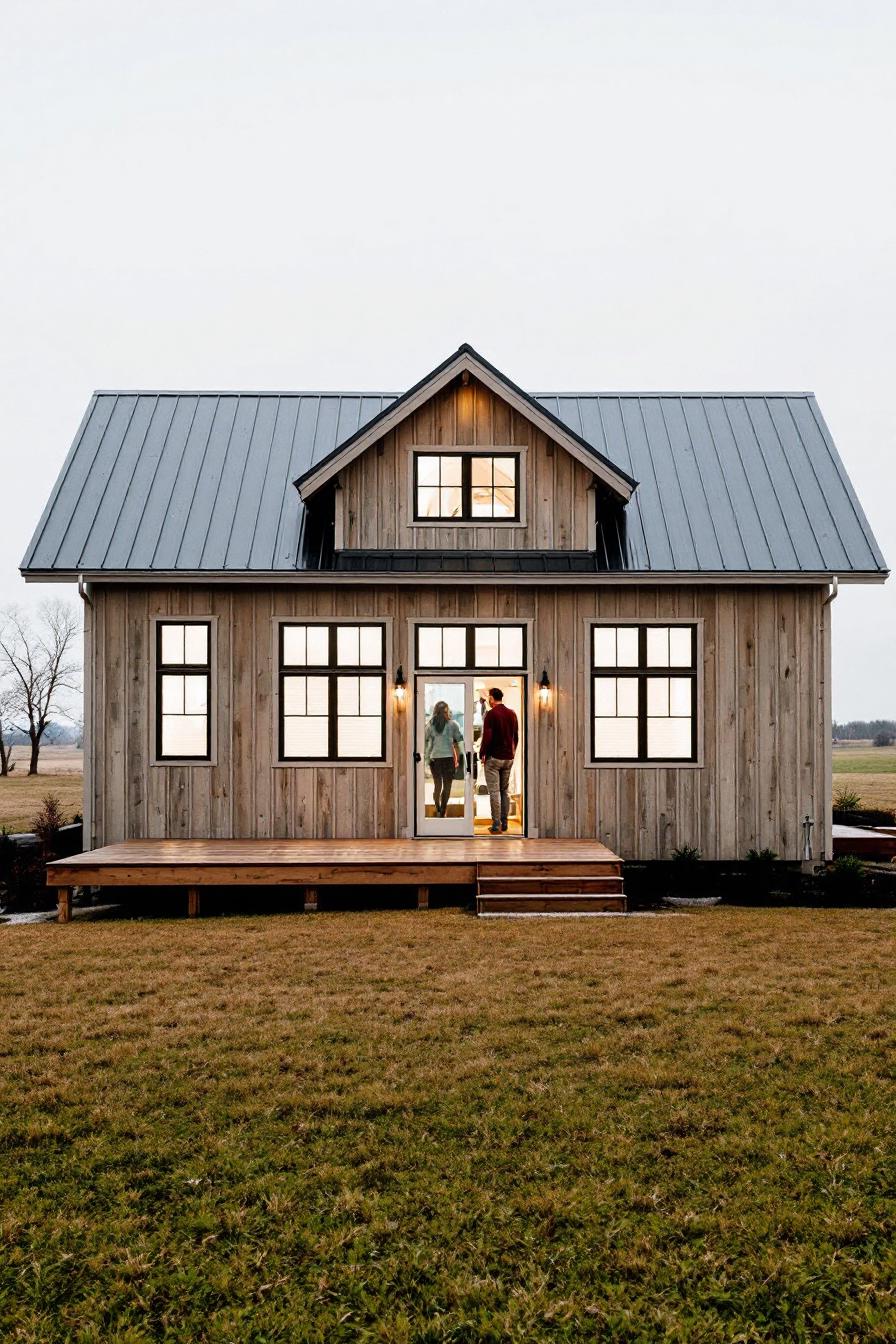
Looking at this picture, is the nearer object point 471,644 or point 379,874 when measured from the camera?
point 379,874

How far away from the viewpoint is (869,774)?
35094 millimetres

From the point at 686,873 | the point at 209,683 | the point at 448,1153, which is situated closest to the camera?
the point at 448,1153

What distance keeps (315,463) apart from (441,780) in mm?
4875

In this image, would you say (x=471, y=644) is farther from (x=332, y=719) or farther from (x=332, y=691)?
(x=332, y=719)

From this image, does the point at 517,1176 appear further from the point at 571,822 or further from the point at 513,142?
the point at 513,142

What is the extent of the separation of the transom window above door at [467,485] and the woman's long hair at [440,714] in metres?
2.50

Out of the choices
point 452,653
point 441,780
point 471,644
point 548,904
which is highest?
point 471,644

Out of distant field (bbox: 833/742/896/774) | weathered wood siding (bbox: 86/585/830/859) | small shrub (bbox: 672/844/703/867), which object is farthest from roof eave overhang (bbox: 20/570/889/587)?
distant field (bbox: 833/742/896/774)

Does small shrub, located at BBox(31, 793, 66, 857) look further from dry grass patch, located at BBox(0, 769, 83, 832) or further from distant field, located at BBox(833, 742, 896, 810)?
distant field, located at BBox(833, 742, 896, 810)

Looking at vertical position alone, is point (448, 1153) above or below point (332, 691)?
below

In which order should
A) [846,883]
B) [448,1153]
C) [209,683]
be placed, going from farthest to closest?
[209,683]
[846,883]
[448,1153]

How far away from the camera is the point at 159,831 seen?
11578mm

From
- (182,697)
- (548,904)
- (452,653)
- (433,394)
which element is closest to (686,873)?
(548,904)

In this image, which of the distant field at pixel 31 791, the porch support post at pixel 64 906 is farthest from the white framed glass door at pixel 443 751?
the distant field at pixel 31 791
